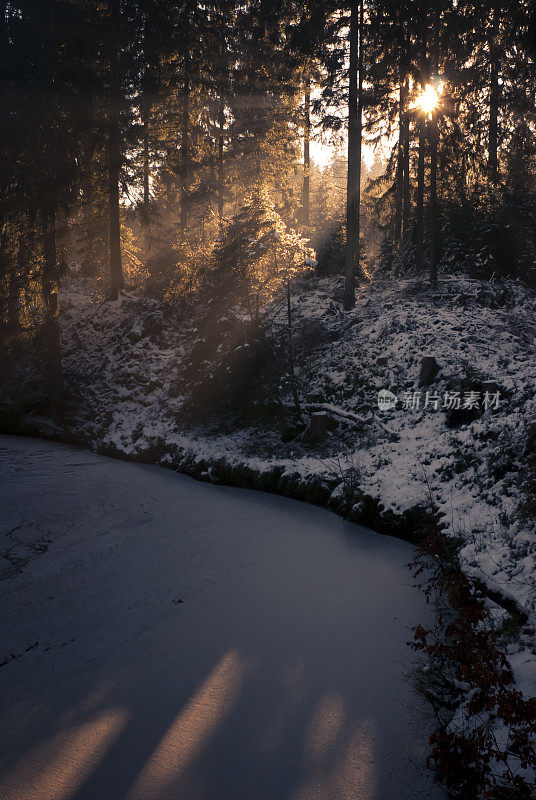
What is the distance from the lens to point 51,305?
1731cm

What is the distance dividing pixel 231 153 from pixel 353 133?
30.4 feet

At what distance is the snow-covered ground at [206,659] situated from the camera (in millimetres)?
4191

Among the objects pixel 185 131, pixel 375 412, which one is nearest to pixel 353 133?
pixel 185 131

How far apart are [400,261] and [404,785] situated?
855 inches

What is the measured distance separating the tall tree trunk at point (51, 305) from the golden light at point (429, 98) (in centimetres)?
1398

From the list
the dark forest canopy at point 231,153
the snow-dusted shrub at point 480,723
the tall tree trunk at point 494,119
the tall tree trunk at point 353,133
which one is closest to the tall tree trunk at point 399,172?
the dark forest canopy at point 231,153

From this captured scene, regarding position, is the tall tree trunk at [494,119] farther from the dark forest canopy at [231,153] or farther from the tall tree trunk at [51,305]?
the tall tree trunk at [51,305]

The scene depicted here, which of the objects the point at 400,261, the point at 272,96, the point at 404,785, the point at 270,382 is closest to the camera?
the point at 404,785

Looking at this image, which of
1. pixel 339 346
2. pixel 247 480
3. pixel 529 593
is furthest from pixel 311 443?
pixel 529 593

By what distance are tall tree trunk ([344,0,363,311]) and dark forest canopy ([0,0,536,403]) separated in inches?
2.5

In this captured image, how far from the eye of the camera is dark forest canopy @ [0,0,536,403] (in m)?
16.1

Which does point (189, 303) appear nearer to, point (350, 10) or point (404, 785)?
point (350, 10)

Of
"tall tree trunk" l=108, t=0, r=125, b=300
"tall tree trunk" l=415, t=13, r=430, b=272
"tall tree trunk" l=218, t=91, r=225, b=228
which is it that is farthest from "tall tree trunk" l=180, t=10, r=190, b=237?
"tall tree trunk" l=415, t=13, r=430, b=272

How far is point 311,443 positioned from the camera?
13.3 metres
